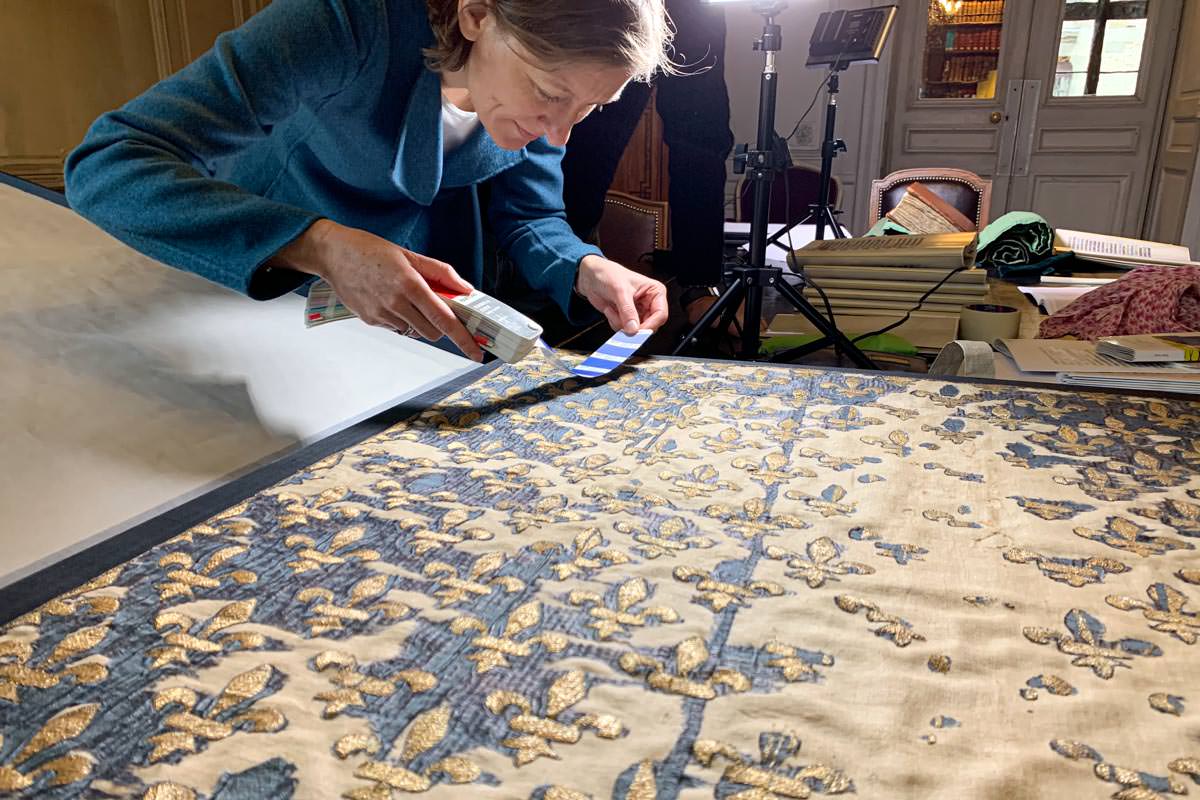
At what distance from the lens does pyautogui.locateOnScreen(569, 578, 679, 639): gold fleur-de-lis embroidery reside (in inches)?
21.8

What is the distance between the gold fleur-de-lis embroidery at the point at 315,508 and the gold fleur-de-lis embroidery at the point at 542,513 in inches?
4.9

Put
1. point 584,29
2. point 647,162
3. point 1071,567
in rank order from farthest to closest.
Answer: point 647,162 < point 584,29 < point 1071,567

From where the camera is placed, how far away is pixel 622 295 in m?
1.15

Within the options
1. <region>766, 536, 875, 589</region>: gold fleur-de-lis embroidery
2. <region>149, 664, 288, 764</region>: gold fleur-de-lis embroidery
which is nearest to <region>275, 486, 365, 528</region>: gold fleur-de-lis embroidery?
<region>149, 664, 288, 764</region>: gold fleur-de-lis embroidery

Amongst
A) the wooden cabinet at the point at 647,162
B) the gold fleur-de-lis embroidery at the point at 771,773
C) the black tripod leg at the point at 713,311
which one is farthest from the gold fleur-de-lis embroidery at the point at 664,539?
the wooden cabinet at the point at 647,162

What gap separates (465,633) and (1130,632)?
16.9 inches

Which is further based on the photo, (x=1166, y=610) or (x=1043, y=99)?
(x=1043, y=99)

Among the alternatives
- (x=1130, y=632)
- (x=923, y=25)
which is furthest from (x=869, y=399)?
(x=923, y=25)

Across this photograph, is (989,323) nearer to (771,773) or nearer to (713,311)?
(713,311)

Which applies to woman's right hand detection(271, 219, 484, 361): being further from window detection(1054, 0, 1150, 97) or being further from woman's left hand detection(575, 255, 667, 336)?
window detection(1054, 0, 1150, 97)

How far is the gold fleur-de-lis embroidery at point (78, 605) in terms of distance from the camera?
539 mm

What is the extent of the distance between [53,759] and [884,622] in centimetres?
48

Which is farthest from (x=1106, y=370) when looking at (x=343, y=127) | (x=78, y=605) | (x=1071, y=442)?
(x=78, y=605)

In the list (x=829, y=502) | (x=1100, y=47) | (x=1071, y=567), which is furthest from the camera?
(x=1100, y=47)
